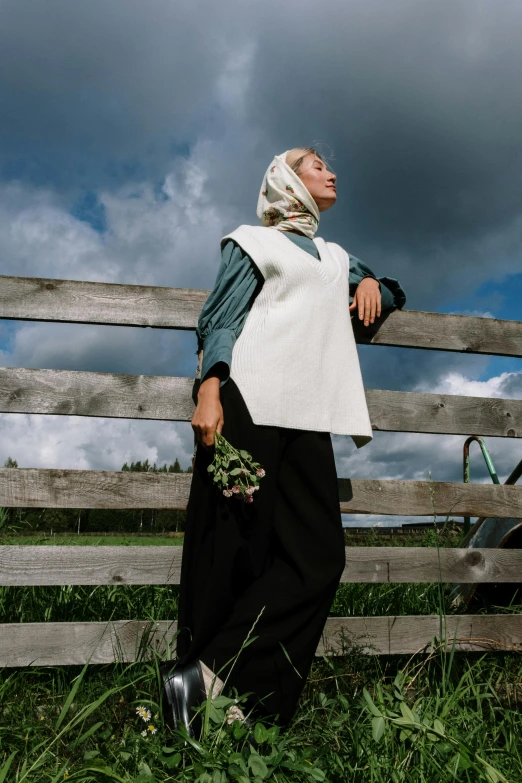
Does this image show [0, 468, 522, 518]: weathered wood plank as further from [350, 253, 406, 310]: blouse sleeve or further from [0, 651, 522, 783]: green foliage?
[350, 253, 406, 310]: blouse sleeve

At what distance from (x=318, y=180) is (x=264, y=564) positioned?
5.47 ft

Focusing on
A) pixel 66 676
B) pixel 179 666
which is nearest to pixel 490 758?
pixel 179 666

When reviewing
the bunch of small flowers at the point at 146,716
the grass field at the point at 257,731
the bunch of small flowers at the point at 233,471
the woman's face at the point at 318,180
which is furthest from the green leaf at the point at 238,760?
the woman's face at the point at 318,180

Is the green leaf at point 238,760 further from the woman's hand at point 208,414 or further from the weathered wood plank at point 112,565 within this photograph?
the weathered wood plank at point 112,565

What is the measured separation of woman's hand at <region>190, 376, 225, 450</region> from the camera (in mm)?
2168

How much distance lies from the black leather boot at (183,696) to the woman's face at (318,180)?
1.96 meters

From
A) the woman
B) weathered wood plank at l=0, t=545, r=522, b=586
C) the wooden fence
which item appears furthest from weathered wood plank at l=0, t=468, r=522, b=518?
the woman

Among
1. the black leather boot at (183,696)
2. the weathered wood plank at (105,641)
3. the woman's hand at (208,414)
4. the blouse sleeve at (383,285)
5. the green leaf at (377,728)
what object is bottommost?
the weathered wood plank at (105,641)

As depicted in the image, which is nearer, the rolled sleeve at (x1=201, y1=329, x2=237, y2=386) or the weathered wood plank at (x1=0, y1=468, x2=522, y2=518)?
the rolled sleeve at (x1=201, y1=329, x2=237, y2=386)

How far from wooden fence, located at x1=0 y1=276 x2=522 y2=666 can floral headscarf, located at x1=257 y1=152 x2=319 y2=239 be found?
550 millimetres

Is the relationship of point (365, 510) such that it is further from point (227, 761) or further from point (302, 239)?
point (227, 761)

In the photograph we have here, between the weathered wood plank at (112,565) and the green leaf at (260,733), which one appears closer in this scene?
the green leaf at (260,733)

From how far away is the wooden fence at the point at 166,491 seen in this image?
2.68 m

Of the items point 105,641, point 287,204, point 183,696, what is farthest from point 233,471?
point 287,204
